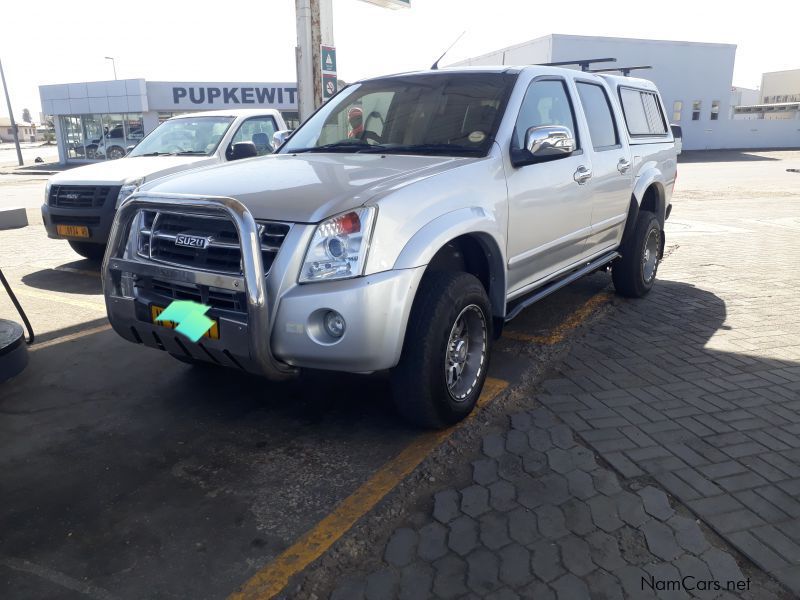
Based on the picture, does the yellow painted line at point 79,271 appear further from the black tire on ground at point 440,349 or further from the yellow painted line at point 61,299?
the black tire on ground at point 440,349

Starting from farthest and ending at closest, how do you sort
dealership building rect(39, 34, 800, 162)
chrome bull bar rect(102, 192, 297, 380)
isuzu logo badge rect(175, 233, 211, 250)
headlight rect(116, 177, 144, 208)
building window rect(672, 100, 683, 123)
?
building window rect(672, 100, 683, 123), dealership building rect(39, 34, 800, 162), headlight rect(116, 177, 144, 208), isuzu logo badge rect(175, 233, 211, 250), chrome bull bar rect(102, 192, 297, 380)

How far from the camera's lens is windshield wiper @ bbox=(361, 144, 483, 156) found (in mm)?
3717

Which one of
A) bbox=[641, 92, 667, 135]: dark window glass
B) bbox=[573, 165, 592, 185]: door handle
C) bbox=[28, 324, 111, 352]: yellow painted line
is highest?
bbox=[641, 92, 667, 135]: dark window glass

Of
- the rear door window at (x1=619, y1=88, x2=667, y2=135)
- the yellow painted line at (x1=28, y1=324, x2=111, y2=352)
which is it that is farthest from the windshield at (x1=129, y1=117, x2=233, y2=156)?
the rear door window at (x1=619, y1=88, x2=667, y2=135)

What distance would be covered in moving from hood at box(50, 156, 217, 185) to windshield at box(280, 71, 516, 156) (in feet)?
10.3

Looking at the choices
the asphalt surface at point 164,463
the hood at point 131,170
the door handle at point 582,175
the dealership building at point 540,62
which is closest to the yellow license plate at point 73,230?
the hood at point 131,170

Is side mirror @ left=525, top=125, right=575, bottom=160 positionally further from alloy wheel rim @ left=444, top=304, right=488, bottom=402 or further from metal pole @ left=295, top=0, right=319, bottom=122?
metal pole @ left=295, top=0, right=319, bottom=122

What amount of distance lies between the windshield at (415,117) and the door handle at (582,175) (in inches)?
33.5

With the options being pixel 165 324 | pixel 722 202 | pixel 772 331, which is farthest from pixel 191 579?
pixel 722 202

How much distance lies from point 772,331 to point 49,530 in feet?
16.7

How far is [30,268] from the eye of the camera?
767cm

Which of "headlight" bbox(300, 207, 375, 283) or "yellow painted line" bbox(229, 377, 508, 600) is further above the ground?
"headlight" bbox(300, 207, 375, 283)

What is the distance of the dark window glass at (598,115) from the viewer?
494cm

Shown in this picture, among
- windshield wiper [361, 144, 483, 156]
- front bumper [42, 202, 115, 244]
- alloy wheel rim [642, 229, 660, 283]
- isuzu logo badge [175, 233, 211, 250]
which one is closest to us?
isuzu logo badge [175, 233, 211, 250]
